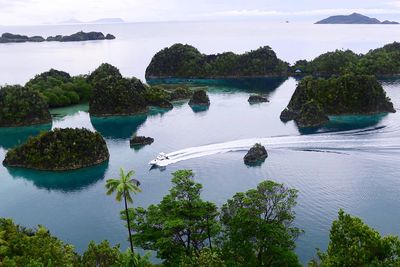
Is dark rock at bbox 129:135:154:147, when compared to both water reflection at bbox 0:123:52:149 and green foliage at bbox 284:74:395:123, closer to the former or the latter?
water reflection at bbox 0:123:52:149

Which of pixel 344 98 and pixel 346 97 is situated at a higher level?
pixel 346 97

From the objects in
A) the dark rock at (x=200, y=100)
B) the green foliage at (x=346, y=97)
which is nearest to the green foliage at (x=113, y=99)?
the dark rock at (x=200, y=100)

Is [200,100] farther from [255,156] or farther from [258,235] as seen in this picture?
[258,235]

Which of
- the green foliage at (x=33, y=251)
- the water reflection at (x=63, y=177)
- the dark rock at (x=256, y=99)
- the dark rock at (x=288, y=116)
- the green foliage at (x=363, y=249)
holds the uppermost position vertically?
the green foliage at (x=363, y=249)

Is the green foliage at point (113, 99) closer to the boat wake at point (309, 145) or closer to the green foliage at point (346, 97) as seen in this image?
the boat wake at point (309, 145)

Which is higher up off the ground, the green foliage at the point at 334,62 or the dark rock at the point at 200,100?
A: the green foliage at the point at 334,62

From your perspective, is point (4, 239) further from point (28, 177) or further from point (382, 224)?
point (382, 224)

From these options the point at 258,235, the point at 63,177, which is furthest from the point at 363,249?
the point at 63,177
